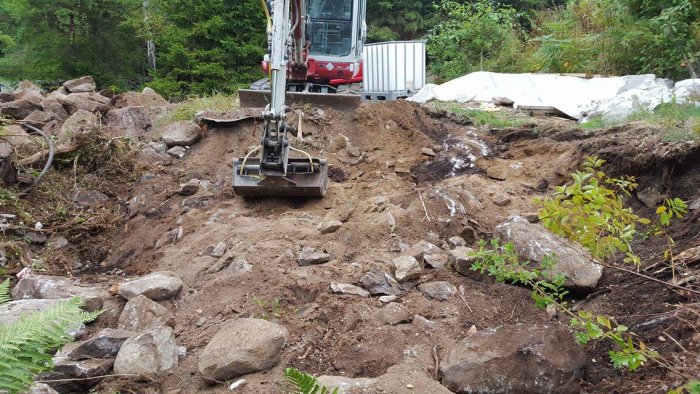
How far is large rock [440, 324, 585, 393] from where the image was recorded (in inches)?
110

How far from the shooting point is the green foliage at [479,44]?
51.1 ft

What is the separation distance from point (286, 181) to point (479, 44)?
38.2ft

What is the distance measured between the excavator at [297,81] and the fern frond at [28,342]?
326 centimetres

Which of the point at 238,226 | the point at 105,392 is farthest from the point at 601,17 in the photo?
the point at 105,392

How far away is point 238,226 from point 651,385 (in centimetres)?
378

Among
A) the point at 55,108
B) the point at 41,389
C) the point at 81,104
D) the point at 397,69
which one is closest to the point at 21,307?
the point at 41,389

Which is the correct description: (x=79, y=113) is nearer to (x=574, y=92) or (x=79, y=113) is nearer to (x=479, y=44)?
(x=574, y=92)

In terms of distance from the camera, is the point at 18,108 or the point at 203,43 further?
the point at 203,43

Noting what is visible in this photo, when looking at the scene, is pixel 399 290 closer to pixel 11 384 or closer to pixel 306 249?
pixel 306 249

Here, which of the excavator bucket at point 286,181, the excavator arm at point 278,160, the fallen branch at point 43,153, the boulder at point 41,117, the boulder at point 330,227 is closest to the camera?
the boulder at point 330,227

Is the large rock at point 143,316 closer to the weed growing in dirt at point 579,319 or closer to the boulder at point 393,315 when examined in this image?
the boulder at point 393,315

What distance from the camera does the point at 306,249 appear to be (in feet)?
15.0

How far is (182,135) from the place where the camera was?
801 centimetres

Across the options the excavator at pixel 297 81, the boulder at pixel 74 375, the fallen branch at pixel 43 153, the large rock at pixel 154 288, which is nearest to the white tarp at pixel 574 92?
the excavator at pixel 297 81
